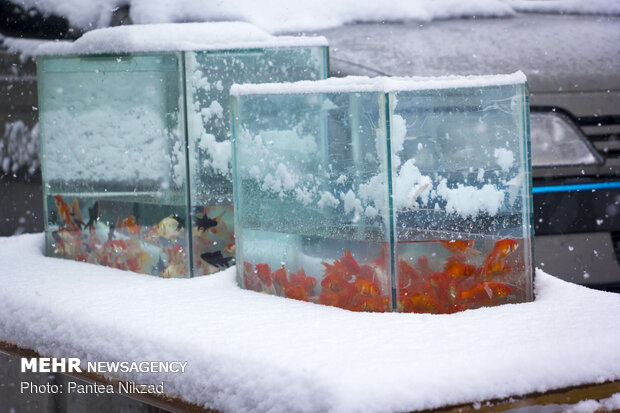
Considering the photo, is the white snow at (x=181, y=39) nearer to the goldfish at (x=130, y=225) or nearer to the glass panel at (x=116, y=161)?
the glass panel at (x=116, y=161)

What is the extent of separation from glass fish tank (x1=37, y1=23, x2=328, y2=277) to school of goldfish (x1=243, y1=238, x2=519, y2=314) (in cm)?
41

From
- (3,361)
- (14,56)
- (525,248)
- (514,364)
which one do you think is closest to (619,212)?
(525,248)

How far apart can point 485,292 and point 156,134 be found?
751 millimetres

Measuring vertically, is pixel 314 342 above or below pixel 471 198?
below

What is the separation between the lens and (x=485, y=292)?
1.50 meters

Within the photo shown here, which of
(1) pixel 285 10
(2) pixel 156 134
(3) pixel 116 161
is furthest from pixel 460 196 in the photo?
(1) pixel 285 10

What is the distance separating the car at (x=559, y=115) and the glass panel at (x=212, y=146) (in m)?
0.52

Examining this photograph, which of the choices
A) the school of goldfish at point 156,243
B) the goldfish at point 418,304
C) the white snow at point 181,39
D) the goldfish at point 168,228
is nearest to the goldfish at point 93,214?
the school of goldfish at point 156,243

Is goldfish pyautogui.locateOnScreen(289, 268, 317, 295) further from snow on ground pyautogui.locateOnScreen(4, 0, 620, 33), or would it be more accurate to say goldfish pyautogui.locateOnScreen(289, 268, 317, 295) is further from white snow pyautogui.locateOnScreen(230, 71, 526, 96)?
snow on ground pyautogui.locateOnScreen(4, 0, 620, 33)

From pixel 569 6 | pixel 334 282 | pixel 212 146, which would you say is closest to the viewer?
pixel 334 282

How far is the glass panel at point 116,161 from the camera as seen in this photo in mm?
1884

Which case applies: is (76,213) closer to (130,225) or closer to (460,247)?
(130,225)

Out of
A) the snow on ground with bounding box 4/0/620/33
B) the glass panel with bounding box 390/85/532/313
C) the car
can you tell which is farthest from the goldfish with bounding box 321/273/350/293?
the snow on ground with bounding box 4/0/620/33

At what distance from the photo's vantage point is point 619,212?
2391 mm
